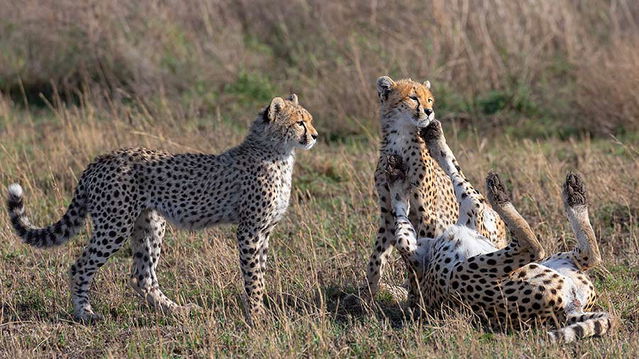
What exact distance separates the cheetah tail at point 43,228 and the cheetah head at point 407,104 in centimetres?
174

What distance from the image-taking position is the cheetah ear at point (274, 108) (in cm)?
580

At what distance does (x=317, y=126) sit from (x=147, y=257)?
401 cm

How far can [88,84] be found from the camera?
34.8 feet

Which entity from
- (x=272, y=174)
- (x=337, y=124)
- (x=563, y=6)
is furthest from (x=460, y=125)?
(x=272, y=174)

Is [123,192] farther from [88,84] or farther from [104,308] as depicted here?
[88,84]

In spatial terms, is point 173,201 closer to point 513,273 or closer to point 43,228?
point 43,228

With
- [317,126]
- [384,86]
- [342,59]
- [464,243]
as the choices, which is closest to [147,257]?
[384,86]

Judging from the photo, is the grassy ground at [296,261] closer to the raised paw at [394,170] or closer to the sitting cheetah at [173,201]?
the sitting cheetah at [173,201]

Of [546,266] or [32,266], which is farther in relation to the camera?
[32,266]

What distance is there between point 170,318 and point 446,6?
5995 millimetres

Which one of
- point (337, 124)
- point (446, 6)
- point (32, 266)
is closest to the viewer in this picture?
point (32, 266)

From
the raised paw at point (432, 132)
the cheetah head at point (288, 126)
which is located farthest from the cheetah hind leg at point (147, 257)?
the raised paw at point (432, 132)

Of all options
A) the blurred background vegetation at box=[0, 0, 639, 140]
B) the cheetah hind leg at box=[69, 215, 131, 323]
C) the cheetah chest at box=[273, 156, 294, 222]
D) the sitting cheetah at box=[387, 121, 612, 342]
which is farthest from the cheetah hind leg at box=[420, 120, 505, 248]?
the blurred background vegetation at box=[0, 0, 639, 140]

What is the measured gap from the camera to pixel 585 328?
4.71 meters
